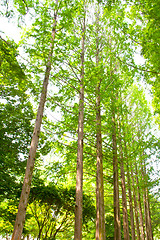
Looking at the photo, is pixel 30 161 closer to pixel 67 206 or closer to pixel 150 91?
pixel 150 91

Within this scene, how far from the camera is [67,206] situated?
9039 mm

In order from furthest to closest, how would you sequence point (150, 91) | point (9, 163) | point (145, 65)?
point (9, 163) → point (150, 91) → point (145, 65)

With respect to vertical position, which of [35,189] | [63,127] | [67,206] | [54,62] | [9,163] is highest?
[54,62]

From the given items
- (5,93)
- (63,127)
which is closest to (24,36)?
(5,93)

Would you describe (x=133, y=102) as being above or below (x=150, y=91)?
above

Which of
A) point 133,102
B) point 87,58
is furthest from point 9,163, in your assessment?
point 133,102

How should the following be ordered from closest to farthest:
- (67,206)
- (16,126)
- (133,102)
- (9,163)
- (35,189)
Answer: (9,163) → (16,126) → (35,189) → (67,206) → (133,102)

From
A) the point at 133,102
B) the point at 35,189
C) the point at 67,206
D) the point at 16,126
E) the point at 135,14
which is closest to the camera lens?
the point at 135,14

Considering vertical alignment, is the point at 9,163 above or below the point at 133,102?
below

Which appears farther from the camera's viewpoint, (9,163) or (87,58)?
(87,58)

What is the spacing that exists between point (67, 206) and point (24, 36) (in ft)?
26.2

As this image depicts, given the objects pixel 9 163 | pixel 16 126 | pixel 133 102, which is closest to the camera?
pixel 9 163

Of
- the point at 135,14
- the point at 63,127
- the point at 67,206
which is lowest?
the point at 67,206

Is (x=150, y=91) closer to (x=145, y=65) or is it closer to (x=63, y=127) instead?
(x=145, y=65)
